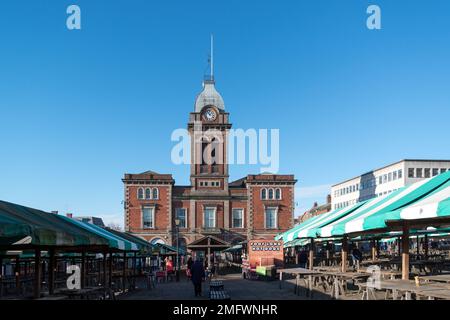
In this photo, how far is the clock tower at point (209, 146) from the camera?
209 ft

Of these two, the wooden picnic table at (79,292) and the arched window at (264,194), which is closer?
the wooden picnic table at (79,292)

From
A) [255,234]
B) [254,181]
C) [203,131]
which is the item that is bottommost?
[255,234]

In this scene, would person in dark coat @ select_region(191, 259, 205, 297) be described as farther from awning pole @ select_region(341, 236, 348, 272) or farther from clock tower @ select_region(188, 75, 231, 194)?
clock tower @ select_region(188, 75, 231, 194)

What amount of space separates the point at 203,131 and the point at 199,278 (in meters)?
45.9

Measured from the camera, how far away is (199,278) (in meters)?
19.4

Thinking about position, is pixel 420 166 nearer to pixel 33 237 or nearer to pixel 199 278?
pixel 199 278

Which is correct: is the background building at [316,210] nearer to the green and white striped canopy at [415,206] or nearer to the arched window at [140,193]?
the arched window at [140,193]

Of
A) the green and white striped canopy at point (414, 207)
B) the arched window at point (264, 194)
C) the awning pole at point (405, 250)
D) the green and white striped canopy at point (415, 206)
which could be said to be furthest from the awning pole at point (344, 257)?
the arched window at point (264, 194)

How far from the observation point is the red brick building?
6128 centimetres

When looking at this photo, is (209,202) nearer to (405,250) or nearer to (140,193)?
(140,193)

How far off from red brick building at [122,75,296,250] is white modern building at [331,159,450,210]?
22483mm

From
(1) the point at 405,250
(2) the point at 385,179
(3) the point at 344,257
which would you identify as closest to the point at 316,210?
(2) the point at 385,179

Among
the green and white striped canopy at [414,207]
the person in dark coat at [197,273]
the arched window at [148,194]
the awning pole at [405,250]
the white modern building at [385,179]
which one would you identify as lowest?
the person in dark coat at [197,273]
